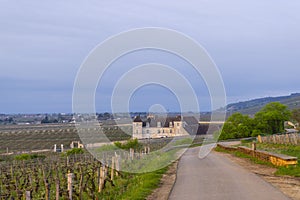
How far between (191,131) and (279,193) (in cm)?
4583

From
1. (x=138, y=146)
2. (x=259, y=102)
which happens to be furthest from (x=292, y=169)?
(x=259, y=102)

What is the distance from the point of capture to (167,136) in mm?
56781

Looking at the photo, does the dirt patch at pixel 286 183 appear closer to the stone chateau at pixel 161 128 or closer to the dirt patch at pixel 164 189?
the dirt patch at pixel 164 189

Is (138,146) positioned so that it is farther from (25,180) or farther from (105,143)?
(25,180)

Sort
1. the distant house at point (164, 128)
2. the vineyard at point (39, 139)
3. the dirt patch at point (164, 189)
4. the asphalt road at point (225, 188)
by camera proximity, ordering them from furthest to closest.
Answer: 1. the distant house at point (164, 128)
2. the vineyard at point (39, 139)
3. the dirt patch at point (164, 189)
4. the asphalt road at point (225, 188)

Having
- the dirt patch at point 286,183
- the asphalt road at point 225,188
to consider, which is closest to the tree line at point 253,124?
the dirt patch at point 286,183

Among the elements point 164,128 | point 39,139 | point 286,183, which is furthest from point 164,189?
point 39,139

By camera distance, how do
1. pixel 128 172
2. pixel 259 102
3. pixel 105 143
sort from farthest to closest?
1. pixel 259 102
2. pixel 105 143
3. pixel 128 172

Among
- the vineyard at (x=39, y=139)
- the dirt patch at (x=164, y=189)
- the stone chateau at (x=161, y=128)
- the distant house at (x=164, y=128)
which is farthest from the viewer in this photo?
the stone chateau at (x=161, y=128)

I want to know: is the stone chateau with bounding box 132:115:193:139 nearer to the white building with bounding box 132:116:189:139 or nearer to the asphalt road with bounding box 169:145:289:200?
the white building with bounding box 132:116:189:139

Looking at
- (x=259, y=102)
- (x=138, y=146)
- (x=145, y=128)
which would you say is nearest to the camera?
(x=138, y=146)

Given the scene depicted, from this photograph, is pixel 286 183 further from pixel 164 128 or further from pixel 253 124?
pixel 253 124

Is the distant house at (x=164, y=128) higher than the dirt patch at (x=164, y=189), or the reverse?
the distant house at (x=164, y=128)

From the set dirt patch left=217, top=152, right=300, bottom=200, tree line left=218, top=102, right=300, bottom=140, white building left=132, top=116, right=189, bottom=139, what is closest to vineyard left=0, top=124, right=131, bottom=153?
white building left=132, top=116, right=189, bottom=139
